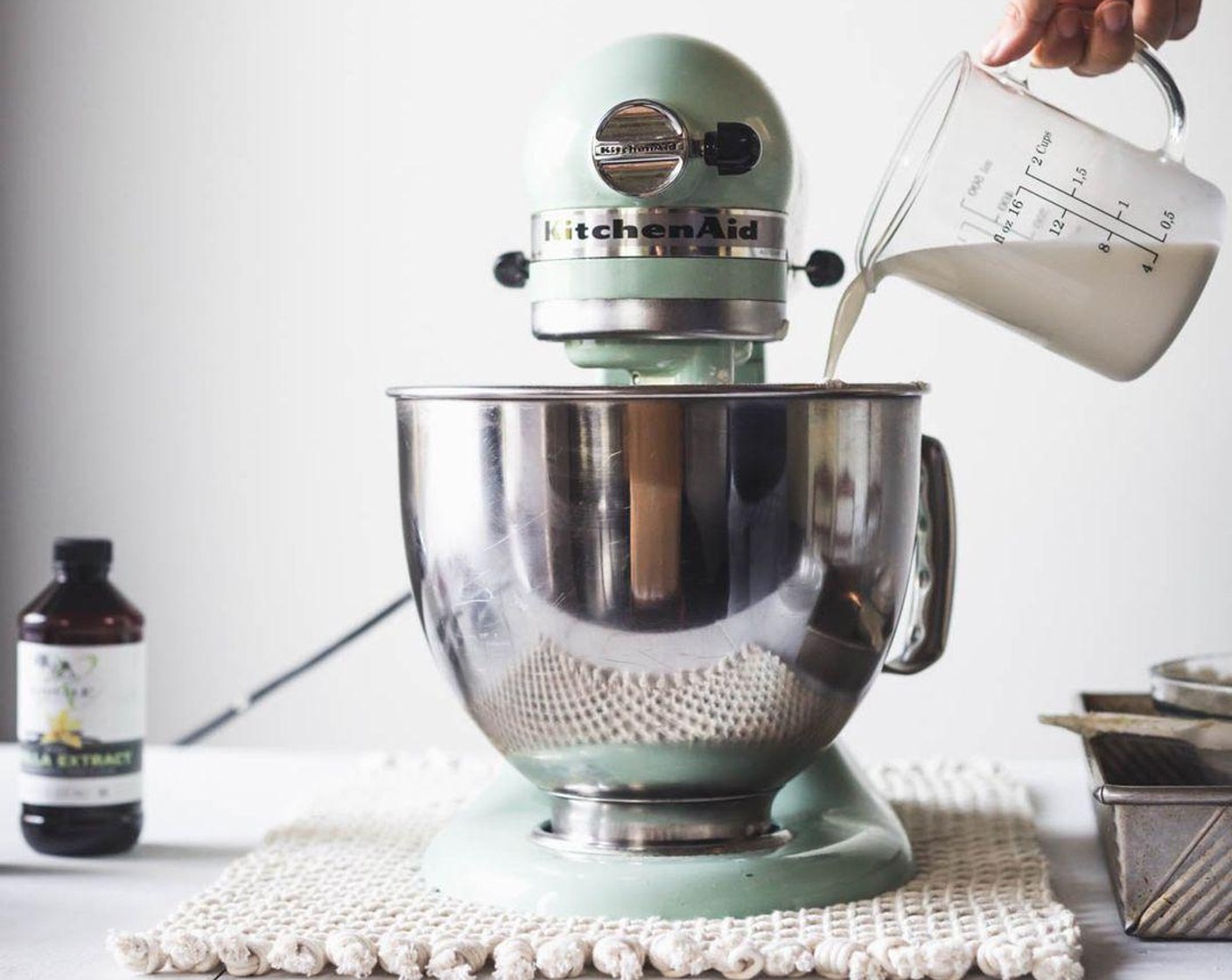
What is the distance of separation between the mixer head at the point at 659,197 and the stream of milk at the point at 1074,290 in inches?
2.3

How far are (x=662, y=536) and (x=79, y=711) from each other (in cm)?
33

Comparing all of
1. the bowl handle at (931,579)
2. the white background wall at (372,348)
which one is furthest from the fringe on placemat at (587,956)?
the white background wall at (372,348)

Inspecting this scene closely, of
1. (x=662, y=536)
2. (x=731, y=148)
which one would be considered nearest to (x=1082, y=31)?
(x=731, y=148)

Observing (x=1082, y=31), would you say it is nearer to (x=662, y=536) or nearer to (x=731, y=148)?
(x=731, y=148)

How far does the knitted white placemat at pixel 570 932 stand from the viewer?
61 centimetres

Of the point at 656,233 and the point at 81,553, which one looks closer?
the point at 656,233

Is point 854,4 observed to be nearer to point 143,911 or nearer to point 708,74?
point 708,74

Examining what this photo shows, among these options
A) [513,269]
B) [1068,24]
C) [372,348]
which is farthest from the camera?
[372,348]

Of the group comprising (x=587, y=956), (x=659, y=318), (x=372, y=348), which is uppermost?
(x=372, y=348)

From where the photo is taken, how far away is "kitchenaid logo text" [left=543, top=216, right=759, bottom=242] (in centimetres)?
69

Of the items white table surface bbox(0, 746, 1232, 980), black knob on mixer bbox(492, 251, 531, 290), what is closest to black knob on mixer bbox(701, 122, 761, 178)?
black knob on mixer bbox(492, 251, 531, 290)

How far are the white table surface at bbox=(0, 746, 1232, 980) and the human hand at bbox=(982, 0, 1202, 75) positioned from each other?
405mm

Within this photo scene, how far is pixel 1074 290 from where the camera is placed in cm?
71

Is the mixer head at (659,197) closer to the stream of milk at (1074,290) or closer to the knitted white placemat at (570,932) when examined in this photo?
the stream of milk at (1074,290)
